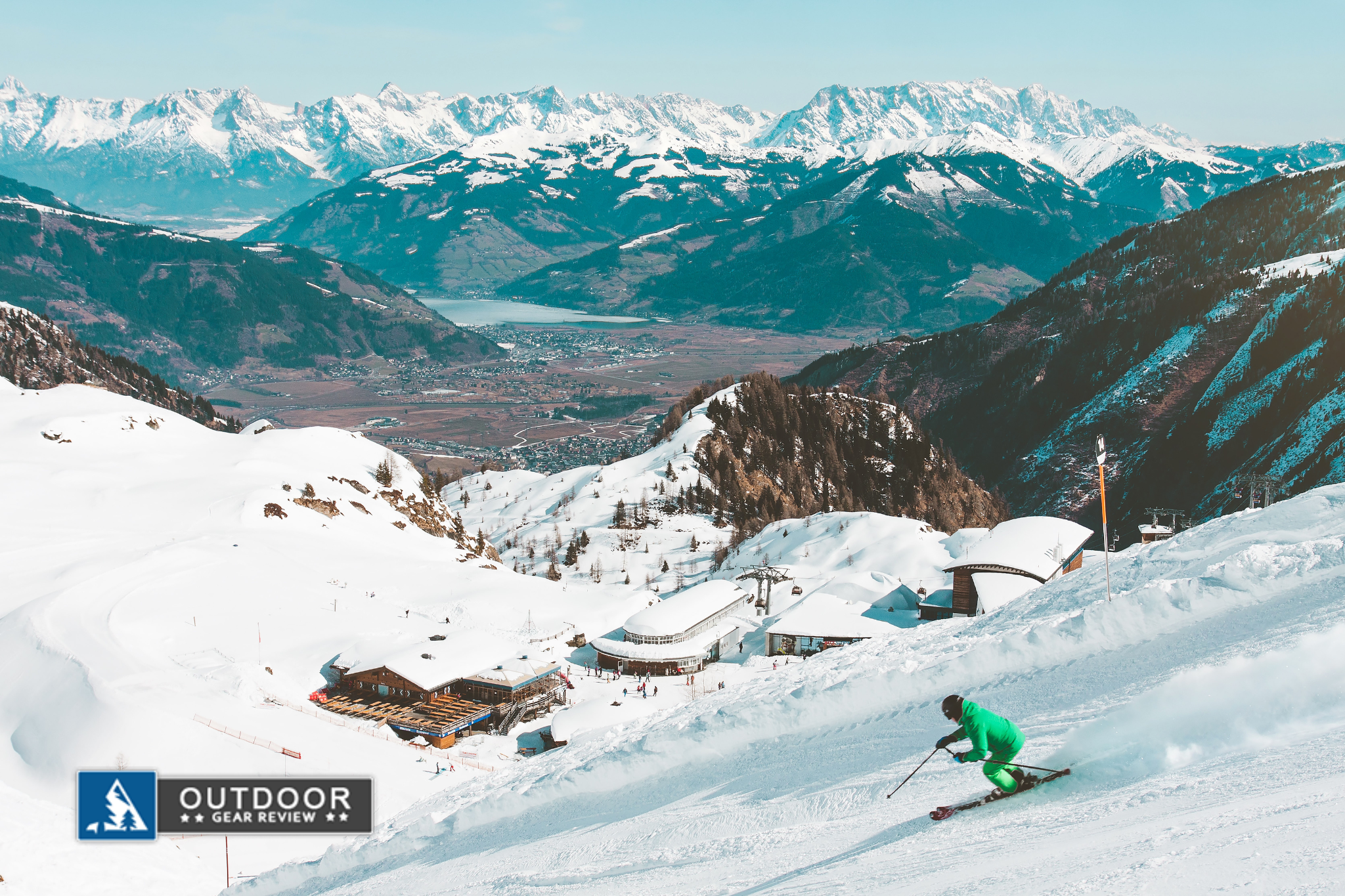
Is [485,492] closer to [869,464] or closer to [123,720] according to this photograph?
[869,464]

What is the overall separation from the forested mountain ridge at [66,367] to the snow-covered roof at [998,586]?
13147 centimetres

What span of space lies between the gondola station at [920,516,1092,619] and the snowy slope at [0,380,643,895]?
884 inches

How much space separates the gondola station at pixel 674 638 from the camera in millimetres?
55812

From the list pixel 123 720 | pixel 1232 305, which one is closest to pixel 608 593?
pixel 123 720

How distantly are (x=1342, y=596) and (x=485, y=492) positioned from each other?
115 m

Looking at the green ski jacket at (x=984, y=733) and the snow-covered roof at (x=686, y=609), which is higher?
the snow-covered roof at (x=686, y=609)

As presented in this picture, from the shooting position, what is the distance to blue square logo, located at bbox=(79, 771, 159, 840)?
856 inches

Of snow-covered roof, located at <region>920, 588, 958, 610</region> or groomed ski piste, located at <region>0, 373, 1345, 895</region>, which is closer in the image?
groomed ski piste, located at <region>0, 373, 1345, 895</region>

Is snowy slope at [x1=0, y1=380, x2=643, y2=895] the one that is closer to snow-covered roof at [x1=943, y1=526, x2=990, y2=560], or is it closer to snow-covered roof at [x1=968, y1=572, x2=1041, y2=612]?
snow-covered roof at [x1=968, y1=572, x2=1041, y2=612]

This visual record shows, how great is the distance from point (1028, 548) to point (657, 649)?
26416 mm

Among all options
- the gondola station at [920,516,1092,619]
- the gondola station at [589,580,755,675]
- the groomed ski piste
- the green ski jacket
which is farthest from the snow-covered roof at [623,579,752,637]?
the green ski jacket

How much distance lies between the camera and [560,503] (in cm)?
10912

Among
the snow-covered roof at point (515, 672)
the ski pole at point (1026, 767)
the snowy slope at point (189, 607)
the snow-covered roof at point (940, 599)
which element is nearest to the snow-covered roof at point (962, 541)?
the snow-covered roof at point (940, 599)

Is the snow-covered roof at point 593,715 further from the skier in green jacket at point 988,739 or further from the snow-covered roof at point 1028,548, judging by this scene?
the skier in green jacket at point 988,739
